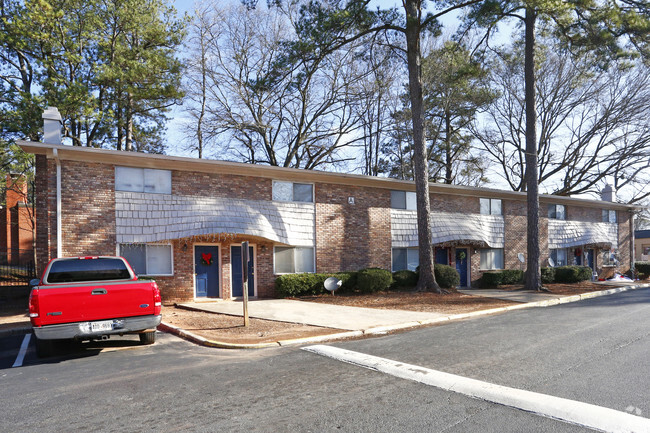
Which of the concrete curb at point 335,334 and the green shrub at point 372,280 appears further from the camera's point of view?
the green shrub at point 372,280

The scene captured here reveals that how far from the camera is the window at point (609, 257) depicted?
2992 cm

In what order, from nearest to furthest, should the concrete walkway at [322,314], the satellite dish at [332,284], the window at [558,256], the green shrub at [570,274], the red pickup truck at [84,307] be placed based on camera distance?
1. the red pickup truck at [84,307]
2. the concrete walkway at [322,314]
3. the satellite dish at [332,284]
4. the green shrub at [570,274]
5. the window at [558,256]

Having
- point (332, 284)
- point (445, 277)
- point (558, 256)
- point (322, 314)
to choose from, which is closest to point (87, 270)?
point (322, 314)

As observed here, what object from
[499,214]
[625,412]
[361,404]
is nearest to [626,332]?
[625,412]

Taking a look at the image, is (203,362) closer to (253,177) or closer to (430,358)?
(430,358)

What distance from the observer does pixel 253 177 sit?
661 inches

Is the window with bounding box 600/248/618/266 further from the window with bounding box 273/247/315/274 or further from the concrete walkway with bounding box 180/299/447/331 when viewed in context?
the concrete walkway with bounding box 180/299/447/331

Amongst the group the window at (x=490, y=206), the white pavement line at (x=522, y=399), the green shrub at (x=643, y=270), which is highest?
the window at (x=490, y=206)

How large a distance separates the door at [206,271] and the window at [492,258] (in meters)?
14.3

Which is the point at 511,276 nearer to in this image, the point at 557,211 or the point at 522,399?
the point at 557,211

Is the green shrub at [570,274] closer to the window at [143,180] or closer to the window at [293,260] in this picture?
the window at [293,260]

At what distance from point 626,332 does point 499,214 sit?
53.7ft

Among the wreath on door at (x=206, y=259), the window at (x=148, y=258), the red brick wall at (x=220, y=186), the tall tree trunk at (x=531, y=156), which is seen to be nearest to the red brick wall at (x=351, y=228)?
the red brick wall at (x=220, y=186)

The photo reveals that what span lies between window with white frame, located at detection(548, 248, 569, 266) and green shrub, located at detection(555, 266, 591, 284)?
2720mm
